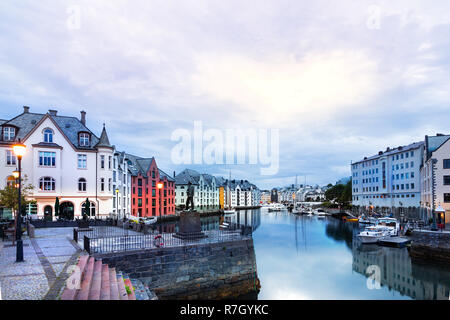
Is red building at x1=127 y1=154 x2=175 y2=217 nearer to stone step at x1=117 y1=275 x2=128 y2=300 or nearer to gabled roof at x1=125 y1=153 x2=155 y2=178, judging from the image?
gabled roof at x1=125 y1=153 x2=155 y2=178

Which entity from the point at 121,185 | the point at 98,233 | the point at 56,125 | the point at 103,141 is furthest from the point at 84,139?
the point at 98,233

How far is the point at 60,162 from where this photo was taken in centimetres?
4138

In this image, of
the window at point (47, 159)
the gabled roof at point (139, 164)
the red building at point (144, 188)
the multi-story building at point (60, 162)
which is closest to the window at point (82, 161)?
the multi-story building at point (60, 162)

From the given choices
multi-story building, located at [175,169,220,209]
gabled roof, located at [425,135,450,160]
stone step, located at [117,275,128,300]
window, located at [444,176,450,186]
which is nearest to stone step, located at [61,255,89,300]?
stone step, located at [117,275,128,300]

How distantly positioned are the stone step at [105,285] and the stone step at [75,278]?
0.96 meters

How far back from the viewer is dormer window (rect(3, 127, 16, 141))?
129 ft

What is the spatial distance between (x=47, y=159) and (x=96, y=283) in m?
35.7

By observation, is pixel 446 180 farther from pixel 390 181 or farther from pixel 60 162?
pixel 60 162

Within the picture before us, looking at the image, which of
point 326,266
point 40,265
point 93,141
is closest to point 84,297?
point 40,265

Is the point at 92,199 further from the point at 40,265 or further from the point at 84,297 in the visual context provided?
the point at 84,297

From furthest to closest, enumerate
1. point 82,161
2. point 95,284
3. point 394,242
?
point 82,161 < point 394,242 < point 95,284

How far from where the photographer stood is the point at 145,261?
55.9 ft

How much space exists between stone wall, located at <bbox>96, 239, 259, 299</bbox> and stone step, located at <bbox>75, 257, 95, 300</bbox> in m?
1.60

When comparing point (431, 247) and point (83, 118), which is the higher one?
point (83, 118)
